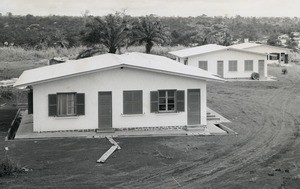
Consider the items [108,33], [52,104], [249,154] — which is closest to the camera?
[249,154]

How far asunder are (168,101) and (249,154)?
5.82 meters

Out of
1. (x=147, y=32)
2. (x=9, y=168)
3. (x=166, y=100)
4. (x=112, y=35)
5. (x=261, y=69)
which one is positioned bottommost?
(x=9, y=168)

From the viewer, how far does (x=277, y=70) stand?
2248 inches

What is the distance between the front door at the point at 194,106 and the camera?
24.0m

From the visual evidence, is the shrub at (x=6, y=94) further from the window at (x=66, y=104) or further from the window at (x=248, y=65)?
the window at (x=248, y=65)

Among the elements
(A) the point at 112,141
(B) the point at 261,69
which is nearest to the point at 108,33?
(B) the point at 261,69

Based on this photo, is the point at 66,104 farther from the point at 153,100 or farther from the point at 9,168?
the point at 9,168

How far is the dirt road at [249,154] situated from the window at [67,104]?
266 inches

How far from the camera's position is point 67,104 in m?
23.1

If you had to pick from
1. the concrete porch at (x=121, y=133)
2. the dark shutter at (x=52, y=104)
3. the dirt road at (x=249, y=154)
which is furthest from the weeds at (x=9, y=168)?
the dark shutter at (x=52, y=104)

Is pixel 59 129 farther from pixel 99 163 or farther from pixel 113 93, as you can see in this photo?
pixel 99 163

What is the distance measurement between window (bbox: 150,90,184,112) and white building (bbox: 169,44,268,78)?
21.7 metres

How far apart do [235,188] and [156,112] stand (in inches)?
360

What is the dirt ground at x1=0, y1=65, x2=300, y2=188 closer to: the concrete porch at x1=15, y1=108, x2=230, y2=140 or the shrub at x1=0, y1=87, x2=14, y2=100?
the concrete porch at x1=15, y1=108, x2=230, y2=140
